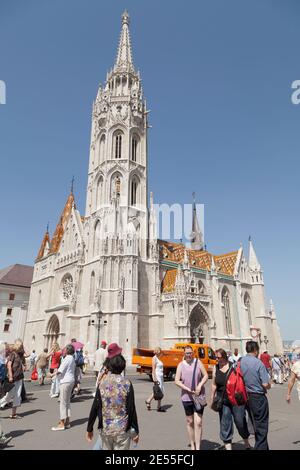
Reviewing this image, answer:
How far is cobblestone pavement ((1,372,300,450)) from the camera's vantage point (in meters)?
6.04

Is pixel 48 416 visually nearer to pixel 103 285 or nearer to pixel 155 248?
pixel 103 285

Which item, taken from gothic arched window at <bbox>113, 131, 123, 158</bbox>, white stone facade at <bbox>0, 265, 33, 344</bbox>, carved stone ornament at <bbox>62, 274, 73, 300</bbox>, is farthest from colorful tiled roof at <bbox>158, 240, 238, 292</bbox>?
white stone facade at <bbox>0, 265, 33, 344</bbox>

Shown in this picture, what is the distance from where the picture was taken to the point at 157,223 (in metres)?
37.2

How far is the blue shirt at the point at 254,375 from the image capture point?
5.24m

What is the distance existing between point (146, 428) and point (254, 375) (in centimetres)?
345

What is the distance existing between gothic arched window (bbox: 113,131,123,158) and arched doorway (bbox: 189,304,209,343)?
2050cm

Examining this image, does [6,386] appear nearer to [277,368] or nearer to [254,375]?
[254,375]

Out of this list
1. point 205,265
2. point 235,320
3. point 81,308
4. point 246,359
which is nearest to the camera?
point 246,359

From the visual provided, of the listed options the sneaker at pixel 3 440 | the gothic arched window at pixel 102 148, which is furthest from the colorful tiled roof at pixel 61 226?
the sneaker at pixel 3 440

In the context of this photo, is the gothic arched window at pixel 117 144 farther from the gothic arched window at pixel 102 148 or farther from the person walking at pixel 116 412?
the person walking at pixel 116 412

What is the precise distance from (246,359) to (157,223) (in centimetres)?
3186

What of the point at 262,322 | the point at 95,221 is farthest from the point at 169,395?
the point at 262,322

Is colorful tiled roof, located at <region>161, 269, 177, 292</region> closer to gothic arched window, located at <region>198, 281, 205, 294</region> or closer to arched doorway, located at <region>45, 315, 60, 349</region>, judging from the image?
gothic arched window, located at <region>198, 281, 205, 294</region>
